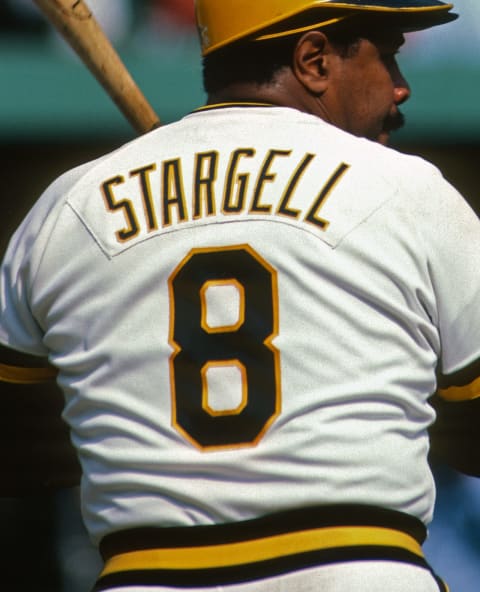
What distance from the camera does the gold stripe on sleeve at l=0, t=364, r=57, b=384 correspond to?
2762mm

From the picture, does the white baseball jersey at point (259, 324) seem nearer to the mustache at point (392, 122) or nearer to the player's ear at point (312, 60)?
the player's ear at point (312, 60)

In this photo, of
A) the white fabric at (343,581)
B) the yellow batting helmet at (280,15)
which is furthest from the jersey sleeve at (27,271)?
the white fabric at (343,581)

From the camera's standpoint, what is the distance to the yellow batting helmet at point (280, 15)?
108 inches

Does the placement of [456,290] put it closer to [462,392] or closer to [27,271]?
[462,392]

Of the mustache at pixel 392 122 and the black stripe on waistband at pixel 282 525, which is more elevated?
the mustache at pixel 392 122

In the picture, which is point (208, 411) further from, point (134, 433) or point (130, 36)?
point (130, 36)

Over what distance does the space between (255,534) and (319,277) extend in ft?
1.47

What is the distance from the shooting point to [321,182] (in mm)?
2457

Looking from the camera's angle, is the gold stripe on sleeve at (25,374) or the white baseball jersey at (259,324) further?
the gold stripe on sleeve at (25,374)

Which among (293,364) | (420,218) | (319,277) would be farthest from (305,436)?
(420,218)

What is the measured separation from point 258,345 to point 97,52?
1067 millimetres

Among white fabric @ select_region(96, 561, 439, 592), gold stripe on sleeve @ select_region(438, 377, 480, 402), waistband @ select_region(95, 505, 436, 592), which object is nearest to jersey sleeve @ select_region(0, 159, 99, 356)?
waistband @ select_region(95, 505, 436, 592)

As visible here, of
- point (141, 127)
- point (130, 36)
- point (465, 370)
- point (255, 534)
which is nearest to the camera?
point (255, 534)

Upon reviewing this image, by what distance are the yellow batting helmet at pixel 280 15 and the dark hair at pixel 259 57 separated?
0.7 inches
